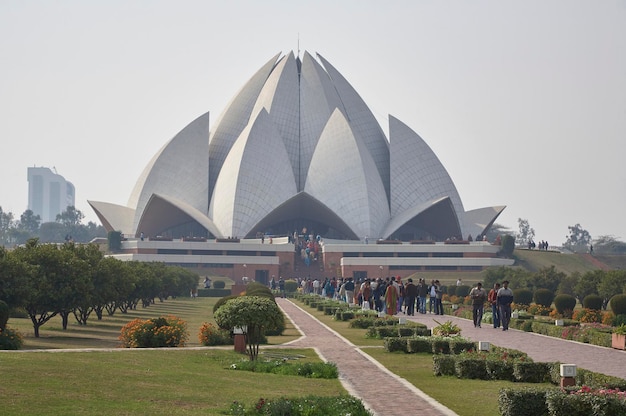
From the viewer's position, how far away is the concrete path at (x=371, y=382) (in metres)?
9.62

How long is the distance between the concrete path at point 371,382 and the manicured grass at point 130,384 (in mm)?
387

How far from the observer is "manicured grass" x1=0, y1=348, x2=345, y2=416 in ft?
29.4

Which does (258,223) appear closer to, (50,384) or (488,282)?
(488,282)

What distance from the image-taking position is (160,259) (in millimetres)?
64625

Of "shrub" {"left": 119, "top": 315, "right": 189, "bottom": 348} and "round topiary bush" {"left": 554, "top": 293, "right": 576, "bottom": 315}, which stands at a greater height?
"round topiary bush" {"left": 554, "top": 293, "right": 576, "bottom": 315}

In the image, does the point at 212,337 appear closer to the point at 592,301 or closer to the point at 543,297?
the point at 592,301

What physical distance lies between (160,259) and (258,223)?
8.83m

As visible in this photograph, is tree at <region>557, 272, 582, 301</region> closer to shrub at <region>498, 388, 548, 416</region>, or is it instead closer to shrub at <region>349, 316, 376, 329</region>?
shrub at <region>349, 316, 376, 329</region>

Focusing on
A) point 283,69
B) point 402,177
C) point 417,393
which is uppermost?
point 283,69

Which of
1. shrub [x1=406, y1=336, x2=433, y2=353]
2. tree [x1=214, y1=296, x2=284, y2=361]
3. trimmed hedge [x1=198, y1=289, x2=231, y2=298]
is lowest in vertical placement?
shrub [x1=406, y1=336, x2=433, y2=353]

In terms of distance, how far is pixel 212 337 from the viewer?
1772 cm

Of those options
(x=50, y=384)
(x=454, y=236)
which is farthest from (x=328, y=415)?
(x=454, y=236)

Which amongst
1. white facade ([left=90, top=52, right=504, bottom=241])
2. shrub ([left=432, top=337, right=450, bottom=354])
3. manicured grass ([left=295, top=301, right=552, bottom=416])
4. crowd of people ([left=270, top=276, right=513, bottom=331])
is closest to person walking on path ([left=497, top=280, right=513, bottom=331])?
crowd of people ([left=270, top=276, right=513, bottom=331])

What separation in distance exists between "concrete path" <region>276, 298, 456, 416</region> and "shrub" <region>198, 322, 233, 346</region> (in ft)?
3.72
